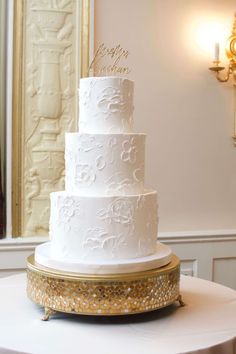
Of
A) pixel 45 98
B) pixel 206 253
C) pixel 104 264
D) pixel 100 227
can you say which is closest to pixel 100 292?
pixel 104 264

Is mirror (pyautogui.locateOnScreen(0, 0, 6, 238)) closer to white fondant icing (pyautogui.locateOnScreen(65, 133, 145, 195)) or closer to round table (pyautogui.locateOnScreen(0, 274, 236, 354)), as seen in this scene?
round table (pyautogui.locateOnScreen(0, 274, 236, 354))

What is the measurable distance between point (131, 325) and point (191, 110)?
2058mm

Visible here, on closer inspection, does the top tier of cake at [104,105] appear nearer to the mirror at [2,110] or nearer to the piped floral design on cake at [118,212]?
the piped floral design on cake at [118,212]

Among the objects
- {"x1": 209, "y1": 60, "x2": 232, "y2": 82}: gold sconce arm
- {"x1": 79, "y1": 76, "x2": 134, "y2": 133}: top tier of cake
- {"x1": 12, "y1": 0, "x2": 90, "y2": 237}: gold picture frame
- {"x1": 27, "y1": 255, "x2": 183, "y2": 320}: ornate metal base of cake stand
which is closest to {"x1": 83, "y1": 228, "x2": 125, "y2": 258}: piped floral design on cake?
{"x1": 27, "y1": 255, "x2": 183, "y2": 320}: ornate metal base of cake stand

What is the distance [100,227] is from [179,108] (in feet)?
6.02

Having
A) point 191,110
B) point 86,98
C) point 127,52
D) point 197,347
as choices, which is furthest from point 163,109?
point 197,347

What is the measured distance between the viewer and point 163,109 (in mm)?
3422

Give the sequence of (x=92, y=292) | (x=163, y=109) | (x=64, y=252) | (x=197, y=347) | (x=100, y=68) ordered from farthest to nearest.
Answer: (x=163, y=109)
(x=100, y=68)
(x=64, y=252)
(x=92, y=292)
(x=197, y=347)

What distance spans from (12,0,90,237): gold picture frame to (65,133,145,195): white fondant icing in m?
1.25

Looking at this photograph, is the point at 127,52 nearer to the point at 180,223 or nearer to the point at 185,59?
the point at 185,59

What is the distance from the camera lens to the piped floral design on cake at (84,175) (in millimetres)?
1861

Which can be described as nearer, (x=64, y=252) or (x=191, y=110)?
(x=64, y=252)

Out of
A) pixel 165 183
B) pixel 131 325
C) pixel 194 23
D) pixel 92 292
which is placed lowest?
pixel 131 325

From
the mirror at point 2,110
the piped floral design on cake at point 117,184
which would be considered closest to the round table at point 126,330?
the piped floral design on cake at point 117,184
